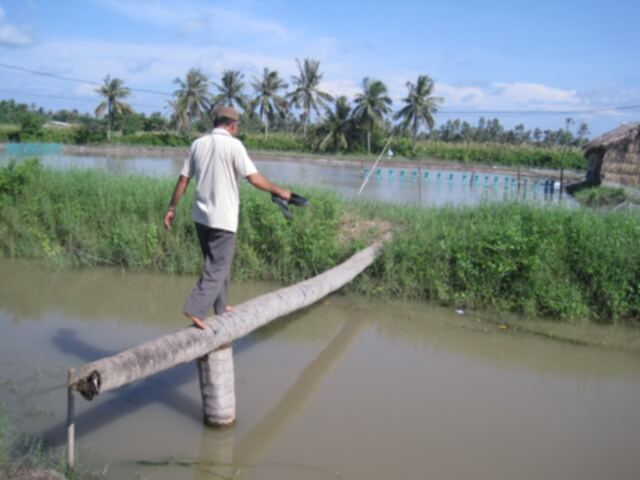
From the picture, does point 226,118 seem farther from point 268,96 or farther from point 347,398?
point 268,96

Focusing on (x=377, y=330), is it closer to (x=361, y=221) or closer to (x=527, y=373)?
(x=527, y=373)

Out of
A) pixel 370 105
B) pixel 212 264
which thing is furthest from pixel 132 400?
pixel 370 105

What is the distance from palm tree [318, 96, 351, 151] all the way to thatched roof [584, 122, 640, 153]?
25741 millimetres

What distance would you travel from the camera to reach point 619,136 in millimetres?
20188

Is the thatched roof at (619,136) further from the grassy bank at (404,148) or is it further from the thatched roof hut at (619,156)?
the grassy bank at (404,148)

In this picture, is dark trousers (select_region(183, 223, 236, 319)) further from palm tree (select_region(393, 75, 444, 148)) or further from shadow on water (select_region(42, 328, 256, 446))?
palm tree (select_region(393, 75, 444, 148))

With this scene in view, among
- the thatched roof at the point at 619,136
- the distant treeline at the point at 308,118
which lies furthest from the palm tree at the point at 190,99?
the thatched roof at the point at 619,136

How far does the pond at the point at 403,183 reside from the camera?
367 inches

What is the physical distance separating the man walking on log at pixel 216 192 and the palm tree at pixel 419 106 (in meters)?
43.6

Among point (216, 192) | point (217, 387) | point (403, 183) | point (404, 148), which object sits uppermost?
point (404, 148)

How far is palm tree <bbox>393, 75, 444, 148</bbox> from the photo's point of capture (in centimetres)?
4519

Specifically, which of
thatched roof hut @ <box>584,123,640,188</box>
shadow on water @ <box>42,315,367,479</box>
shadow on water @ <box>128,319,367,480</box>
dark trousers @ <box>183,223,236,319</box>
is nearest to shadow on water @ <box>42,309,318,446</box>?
shadow on water @ <box>42,315,367,479</box>

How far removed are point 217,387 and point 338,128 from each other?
44533 millimetres

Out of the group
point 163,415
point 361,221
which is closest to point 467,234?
point 361,221
